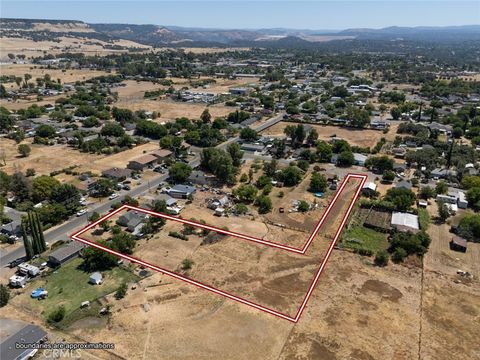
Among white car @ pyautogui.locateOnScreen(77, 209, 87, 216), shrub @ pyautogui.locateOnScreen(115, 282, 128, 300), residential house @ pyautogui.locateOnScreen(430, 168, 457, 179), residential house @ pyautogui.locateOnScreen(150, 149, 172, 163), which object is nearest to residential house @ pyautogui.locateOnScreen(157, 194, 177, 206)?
white car @ pyautogui.locateOnScreen(77, 209, 87, 216)

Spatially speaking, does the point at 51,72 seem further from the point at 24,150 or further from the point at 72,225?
the point at 72,225

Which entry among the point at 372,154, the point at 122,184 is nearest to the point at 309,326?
the point at 122,184

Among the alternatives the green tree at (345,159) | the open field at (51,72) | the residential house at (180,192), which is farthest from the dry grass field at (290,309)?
the open field at (51,72)

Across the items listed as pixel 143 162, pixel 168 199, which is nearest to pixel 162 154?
pixel 143 162

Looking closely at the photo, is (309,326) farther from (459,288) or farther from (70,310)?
(70,310)

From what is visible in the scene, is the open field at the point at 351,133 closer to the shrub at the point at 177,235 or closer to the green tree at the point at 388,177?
the green tree at the point at 388,177

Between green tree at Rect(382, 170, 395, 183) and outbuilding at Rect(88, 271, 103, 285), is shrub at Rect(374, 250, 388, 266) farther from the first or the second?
outbuilding at Rect(88, 271, 103, 285)
